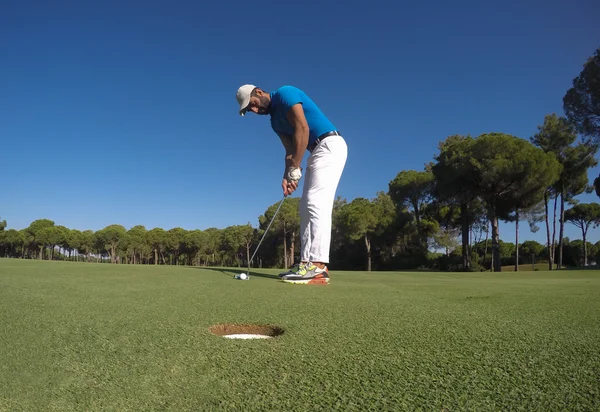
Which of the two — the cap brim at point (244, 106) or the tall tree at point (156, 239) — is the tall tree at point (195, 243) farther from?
the cap brim at point (244, 106)

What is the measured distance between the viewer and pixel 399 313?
7.78 feet

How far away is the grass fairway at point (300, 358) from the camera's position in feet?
3.82

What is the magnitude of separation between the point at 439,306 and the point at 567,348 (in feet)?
3.83

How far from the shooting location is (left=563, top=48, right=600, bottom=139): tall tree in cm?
2138

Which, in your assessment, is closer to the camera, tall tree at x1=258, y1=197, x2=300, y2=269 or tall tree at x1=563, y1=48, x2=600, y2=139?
tall tree at x1=563, y1=48, x2=600, y2=139

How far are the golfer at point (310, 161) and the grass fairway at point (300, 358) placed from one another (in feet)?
6.31

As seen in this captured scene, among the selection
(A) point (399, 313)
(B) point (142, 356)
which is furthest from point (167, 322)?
(A) point (399, 313)

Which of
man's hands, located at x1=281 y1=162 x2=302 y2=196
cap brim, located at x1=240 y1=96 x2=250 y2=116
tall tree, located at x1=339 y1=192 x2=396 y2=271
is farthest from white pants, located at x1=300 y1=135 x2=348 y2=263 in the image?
tall tree, located at x1=339 y1=192 x2=396 y2=271

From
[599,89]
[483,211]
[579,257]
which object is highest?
[599,89]

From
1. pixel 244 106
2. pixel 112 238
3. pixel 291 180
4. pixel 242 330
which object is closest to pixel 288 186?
pixel 291 180

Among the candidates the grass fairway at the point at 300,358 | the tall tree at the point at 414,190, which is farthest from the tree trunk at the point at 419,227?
the grass fairway at the point at 300,358

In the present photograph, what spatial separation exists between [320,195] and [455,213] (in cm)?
3469

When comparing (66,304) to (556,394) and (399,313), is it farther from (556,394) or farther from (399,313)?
(556,394)

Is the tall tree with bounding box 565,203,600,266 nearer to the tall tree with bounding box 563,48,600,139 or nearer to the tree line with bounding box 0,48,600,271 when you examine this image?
the tree line with bounding box 0,48,600,271
